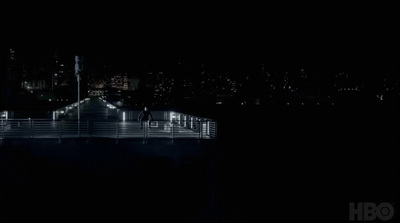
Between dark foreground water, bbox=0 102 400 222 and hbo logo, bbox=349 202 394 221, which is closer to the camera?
dark foreground water, bbox=0 102 400 222

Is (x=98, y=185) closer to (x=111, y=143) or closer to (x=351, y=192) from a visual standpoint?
(x=111, y=143)

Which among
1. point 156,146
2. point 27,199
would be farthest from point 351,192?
point 27,199

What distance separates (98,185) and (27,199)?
3559 mm

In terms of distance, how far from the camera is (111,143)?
23406mm

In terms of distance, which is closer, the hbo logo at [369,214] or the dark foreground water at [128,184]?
the dark foreground water at [128,184]

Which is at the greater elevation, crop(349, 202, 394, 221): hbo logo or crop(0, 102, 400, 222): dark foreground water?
crop(0, 102, 400, 222): dark foreground water

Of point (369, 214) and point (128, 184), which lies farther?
point (369, 214)

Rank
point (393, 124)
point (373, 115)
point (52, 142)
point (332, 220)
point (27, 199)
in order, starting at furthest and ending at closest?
point (373, 115) → point (393, 124) → point (332, 220) → point (27, 199) → point (52, 142)

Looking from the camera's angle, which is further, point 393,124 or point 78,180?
point 393,124

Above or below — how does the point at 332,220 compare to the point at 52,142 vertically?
below

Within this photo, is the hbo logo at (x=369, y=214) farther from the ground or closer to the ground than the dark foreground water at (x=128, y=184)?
closer to the ground

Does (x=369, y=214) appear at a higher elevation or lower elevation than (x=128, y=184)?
lower

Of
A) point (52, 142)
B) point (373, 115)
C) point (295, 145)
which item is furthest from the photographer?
point (373, 115)

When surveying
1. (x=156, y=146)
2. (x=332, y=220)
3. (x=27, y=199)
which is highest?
(x=156, y=146)
